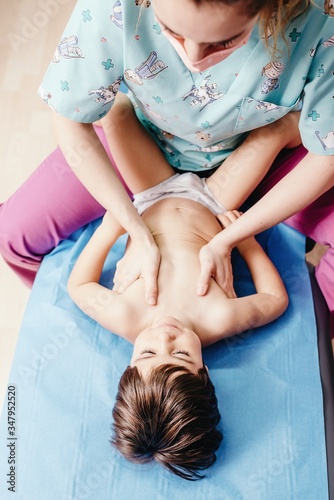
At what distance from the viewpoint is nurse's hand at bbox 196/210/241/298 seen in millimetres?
1312

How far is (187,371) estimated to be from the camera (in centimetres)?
119

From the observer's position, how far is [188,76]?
3.66 feet

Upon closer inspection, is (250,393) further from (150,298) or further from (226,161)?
(226,161)

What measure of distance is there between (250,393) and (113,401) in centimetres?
30

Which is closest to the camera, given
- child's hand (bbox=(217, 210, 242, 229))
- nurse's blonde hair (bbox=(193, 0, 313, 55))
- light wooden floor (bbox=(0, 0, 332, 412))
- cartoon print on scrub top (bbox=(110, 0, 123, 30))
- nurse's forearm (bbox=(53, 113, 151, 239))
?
nurse's blonde hair (bbox=(193, 0, 313, 55))

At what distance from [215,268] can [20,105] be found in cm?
129

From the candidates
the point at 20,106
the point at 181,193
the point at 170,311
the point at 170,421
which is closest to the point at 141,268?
the point at 170,311

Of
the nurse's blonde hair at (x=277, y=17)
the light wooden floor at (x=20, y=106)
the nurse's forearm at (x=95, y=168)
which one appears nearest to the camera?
the nurse's blonde hair at (x=277, y=17)

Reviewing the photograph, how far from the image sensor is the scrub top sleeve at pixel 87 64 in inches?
41.4

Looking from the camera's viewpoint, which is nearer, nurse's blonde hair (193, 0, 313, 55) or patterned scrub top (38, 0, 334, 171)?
nurse's blonde hair (193, 0, 313, 55)

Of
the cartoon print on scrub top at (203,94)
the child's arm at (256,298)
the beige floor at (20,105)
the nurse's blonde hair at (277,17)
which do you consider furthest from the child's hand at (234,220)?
the beige floor at (20,105)

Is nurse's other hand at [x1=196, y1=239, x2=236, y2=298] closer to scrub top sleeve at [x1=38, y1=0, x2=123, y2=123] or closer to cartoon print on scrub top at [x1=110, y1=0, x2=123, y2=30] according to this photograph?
scrub top sleeve at [x1=38, y1=0, x2=123, y2=123]

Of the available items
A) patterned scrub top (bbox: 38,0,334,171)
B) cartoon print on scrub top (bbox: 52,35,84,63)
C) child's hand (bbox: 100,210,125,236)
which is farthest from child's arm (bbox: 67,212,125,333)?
cartoon print on scrub top (bbox: 52,35,84,63)

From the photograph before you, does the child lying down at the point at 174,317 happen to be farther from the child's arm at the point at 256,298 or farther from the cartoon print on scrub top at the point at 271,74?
the cartoon print on scrub top at the point at 271,74
